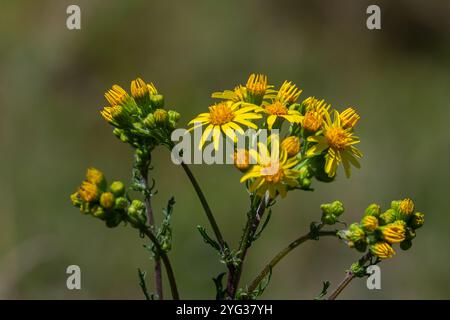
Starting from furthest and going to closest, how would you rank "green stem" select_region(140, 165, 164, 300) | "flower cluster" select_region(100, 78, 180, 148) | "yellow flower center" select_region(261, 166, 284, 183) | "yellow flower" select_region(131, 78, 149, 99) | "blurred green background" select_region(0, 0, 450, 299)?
"blurred green background" select_region(0, 0, 450, 299) < "yellow flower" select_region(131, 78, 149, 99) < "flower cluster" select_region(100, 78, 180, 148) < "green stem" select_region(140, 165, 164, 300) < "yellow flower center" select_region(261, 166, 284, 183)

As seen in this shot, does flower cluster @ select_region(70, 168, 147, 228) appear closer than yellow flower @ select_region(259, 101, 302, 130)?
Yes

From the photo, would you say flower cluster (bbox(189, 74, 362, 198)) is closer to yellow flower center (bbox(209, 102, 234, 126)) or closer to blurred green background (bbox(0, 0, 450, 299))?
yellow flower center (bbox(209, 102, 234, 126))

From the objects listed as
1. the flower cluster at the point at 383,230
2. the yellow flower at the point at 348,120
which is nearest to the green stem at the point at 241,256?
the flower cluster at the point at 383,230

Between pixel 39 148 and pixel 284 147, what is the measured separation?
17.5 ft

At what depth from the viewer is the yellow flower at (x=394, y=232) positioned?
3039 mm

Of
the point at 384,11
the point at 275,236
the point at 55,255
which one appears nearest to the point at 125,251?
the point at 55,255

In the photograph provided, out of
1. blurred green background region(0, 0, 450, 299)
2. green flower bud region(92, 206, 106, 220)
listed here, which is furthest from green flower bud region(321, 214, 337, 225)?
blurred green background region(0, 0, 450, 299)

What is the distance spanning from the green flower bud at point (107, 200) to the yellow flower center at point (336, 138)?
3.49 ft

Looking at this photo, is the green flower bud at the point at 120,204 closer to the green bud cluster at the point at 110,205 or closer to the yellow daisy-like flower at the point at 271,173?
the green bud cluster at the point at 110,205

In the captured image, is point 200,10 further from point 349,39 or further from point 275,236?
point 275,236

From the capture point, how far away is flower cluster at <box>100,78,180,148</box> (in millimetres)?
3266

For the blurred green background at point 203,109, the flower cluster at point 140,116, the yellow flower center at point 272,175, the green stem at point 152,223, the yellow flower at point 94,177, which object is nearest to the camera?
the yellow flower center at point 272,175

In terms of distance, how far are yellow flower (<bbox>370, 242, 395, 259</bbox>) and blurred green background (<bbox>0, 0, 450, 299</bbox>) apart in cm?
372

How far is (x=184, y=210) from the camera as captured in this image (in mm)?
7293
